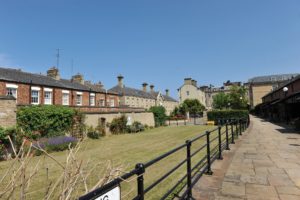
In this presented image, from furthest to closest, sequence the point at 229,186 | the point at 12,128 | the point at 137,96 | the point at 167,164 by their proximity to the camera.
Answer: the point at 137,96
the point at 12,128
the point at 167,164
the point at 229,186

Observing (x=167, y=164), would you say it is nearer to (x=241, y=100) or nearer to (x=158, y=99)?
(x=241, y=100)

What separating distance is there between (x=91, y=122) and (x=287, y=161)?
59.9 feet

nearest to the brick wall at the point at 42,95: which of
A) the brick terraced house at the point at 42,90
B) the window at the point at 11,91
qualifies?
the brick terraced house at the point at 42,90

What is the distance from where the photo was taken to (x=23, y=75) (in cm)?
2288

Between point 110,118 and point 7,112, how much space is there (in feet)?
41.1

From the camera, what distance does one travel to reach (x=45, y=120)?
16.7 metres

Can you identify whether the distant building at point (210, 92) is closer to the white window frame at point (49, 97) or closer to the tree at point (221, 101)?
the tree at point (221, 101)

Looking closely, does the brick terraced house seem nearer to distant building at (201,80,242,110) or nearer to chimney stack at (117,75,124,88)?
chimney stack at (117,75,124,88)

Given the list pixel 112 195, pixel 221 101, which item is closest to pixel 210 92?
pixel 221 101

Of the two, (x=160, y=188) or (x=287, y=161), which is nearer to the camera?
(x=160, y=188)

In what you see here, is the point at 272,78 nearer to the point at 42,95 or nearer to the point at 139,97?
the point at 139,97

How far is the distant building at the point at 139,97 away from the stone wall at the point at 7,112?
31.3 m

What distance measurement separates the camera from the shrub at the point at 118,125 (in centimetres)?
2528

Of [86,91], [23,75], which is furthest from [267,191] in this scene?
[86,91]
